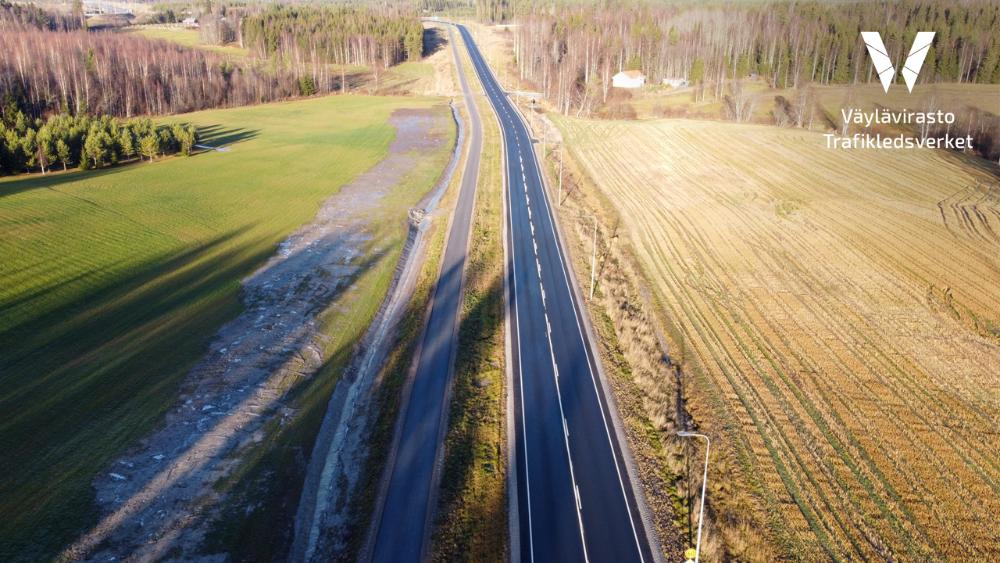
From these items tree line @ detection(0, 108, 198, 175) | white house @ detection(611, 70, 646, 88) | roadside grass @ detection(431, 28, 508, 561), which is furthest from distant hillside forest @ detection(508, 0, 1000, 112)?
roadside grass @ detection(431, 28, 508, 561)

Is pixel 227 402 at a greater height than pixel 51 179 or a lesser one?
lesser

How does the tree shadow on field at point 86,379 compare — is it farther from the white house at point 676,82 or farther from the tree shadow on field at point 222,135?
the white house at point 676,82

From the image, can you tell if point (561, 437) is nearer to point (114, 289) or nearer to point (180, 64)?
point (114, 289)

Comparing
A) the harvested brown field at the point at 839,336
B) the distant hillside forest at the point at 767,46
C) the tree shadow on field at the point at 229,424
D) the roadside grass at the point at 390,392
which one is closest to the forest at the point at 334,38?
the distant hillside forest at the point at 767,46

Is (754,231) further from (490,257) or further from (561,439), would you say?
(561,439)

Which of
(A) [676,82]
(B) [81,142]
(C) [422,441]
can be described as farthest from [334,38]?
(C) [422,441]

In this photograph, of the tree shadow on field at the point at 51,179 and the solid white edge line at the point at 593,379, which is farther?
the tree shadow on field at the point at 51,179

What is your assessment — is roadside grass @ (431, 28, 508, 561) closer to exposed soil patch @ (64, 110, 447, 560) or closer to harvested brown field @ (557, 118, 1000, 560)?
exposed soil patch @ (64, 110, 447, 560)
